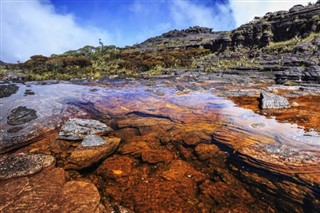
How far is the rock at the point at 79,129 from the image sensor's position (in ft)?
20.6

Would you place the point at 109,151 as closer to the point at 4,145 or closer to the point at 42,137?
the point at 42,137

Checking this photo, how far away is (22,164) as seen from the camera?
15.6ft

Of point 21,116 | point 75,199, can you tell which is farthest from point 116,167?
point 21,116

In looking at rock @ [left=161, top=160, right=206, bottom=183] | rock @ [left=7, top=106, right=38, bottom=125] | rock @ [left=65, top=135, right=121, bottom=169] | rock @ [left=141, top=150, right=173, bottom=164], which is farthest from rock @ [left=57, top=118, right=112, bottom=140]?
rock @ [left=161, top=160, right=206, bottom=183]

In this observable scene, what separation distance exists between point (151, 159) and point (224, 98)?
7.35 metres

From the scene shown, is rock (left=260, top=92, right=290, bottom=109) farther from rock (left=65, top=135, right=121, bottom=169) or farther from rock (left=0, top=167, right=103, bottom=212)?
rock (left=0, top=167, right=103, bottom=212)

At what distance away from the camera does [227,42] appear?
3850 centimetres

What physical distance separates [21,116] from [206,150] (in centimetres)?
656

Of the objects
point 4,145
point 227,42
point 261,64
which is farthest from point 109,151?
point 227,42

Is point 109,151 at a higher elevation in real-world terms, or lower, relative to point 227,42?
lower

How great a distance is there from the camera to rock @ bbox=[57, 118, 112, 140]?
6.28m

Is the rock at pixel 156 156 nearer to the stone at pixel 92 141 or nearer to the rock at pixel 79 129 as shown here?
the stone at pixel 92 141

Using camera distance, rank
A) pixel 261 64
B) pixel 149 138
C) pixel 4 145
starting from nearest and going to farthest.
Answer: pixel 4 145 → pixel 149 138 → pixel 261 64

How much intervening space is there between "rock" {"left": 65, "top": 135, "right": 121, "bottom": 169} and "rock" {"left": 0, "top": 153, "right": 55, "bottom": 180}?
1.55 ft
